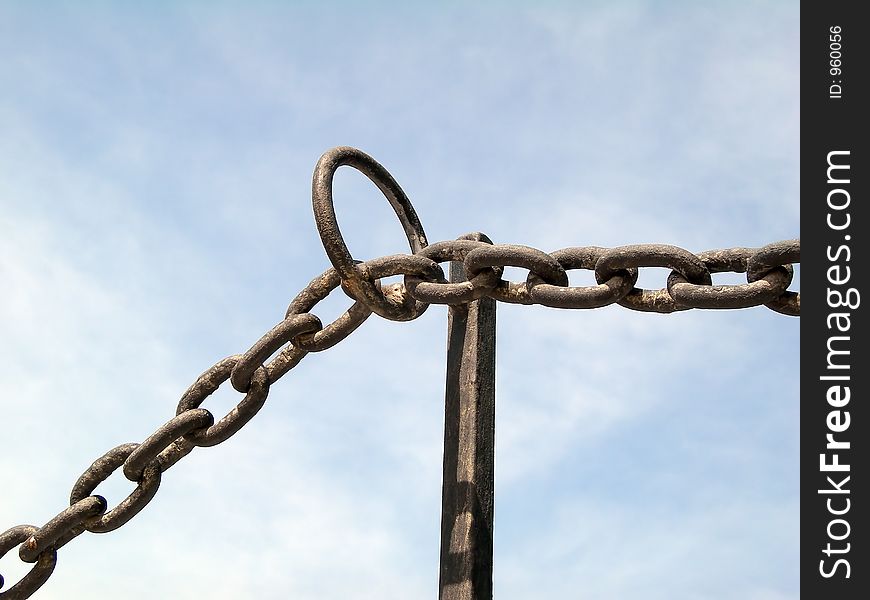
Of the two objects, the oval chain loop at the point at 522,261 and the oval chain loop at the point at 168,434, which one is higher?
the oval chain loop at the point at 522,261

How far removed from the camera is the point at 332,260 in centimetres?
202

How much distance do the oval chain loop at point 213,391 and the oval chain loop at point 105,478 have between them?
0.45 ft

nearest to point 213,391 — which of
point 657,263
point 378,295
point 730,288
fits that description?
point 378,295

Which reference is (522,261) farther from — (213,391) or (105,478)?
(105,478)

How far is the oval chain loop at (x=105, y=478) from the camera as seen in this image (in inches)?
89.1

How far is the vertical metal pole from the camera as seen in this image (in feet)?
6.75

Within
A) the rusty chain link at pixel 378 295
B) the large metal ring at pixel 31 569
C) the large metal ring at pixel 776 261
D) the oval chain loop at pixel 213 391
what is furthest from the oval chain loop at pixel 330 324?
Answer: the large metal ring at pixel 31 569

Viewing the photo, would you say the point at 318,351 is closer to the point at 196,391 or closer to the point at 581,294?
the point at 196,391

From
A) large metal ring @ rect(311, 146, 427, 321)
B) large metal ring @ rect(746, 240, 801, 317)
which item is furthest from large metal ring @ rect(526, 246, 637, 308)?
large metal ring @ rect(311, 146, 427, 321)

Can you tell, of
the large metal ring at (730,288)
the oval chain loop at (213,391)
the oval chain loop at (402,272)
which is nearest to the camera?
the large metal ring at (730,288)

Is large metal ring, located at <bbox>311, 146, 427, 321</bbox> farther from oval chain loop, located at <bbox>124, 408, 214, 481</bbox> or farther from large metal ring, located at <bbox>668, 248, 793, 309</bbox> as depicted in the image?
large metal ring, located at <bbox>668, 248, 793, 309</bbox>

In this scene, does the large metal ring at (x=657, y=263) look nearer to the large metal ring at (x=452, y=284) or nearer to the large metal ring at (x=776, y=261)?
the large metal ring at (x=776, y=261)
